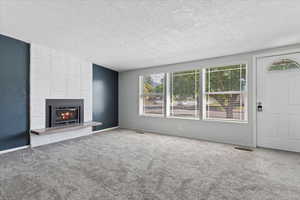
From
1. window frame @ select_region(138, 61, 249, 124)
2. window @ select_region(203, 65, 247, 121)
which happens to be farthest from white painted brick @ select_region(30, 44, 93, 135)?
window @ select_region(203, 65, 247, 121)

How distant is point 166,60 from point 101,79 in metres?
2.33

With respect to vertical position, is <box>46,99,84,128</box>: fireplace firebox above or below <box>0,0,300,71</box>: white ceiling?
below

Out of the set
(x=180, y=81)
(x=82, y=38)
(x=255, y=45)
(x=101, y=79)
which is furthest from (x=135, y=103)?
(x=255, y=45)

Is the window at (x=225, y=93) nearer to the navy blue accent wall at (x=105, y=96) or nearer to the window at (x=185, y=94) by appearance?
the window at (x=185, y=94)

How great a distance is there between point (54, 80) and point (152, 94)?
2.87 meters

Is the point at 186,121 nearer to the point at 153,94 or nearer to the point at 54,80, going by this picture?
the point at 153,94

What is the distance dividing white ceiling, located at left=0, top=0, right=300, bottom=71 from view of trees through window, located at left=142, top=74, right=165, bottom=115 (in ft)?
4.53

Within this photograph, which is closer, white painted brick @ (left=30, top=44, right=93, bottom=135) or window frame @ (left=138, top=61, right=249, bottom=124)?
white painted brick @ (left=30, top=44, right=93, bottom=135)

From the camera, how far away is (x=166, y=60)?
4.29 m

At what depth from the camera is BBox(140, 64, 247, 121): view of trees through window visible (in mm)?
3686

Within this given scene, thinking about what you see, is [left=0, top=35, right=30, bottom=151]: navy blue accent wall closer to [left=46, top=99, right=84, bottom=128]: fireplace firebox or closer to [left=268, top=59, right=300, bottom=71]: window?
[left=46, top=99, right=84, bottom=128]: fireplace firebox

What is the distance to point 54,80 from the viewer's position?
149 inches

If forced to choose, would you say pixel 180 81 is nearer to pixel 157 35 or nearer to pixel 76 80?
pixel 157 35

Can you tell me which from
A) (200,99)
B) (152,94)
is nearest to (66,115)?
(152,94)
